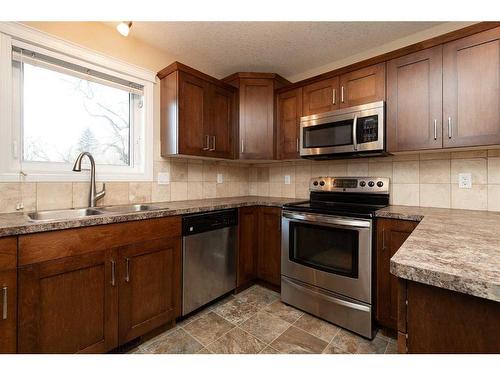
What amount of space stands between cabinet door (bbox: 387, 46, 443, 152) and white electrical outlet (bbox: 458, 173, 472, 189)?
42cm

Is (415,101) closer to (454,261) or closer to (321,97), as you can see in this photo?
(321,97)

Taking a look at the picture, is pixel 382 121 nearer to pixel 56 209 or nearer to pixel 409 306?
pixel 409 306

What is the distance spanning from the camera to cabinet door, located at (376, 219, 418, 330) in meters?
1.55

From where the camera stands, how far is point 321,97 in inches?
85.8

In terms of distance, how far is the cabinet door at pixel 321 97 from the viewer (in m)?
2.09

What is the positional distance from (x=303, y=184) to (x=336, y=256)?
103cm

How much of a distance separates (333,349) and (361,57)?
102 inches

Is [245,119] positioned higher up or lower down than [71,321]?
higher up

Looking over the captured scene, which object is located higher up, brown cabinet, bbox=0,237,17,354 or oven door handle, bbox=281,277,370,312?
brown cabinet, bbox=0,237,17,354

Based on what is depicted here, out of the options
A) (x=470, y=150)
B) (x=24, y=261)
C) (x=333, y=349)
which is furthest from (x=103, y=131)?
(x=470, y=150)

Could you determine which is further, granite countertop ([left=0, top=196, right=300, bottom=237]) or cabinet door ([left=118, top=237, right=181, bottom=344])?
cabinet door ([left=118, top=237, right=181, bottom=344])

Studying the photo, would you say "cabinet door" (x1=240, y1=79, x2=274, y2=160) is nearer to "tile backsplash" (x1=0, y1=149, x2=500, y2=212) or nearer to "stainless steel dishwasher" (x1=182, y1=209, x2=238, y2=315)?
"tile backsplash" (x1=0, y1=149, x2=500, y2=212)

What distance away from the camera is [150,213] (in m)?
1.55

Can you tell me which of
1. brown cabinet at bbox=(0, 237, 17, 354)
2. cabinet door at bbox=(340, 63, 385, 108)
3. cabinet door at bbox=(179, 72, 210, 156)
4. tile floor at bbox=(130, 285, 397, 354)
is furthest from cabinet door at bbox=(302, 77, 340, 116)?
brown cabinet at bbox=(0, 237, 17, 354)
